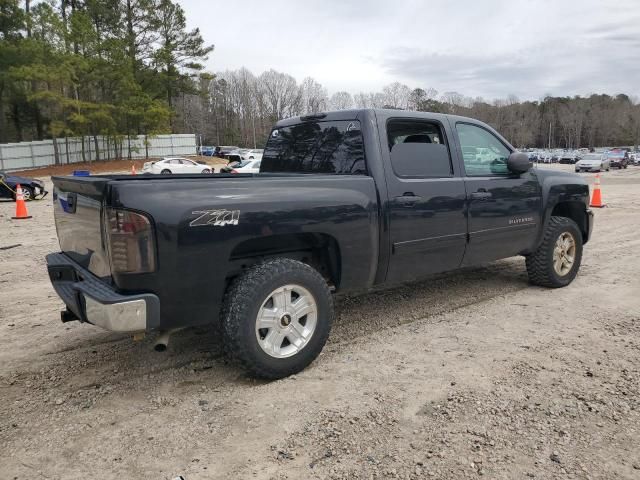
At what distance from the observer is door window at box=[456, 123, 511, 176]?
4734 mm

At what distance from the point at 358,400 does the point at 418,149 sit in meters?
2.20

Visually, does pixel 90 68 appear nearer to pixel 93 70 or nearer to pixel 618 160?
pixel 93 70

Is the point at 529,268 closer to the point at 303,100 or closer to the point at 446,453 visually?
the point at 446,453

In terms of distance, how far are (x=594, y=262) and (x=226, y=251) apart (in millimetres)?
5910

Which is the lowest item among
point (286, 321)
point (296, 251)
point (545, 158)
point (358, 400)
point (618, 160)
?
point (358, 400)

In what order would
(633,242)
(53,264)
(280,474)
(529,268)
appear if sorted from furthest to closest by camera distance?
A: (633,242), (529,268), (53,264), (280,474)

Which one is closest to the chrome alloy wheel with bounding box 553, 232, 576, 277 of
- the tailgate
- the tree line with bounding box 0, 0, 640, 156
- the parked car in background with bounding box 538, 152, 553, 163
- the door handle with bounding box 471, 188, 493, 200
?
the door handle with bounding box 471, 188, 493, 200

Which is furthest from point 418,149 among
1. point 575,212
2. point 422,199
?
point 575,212

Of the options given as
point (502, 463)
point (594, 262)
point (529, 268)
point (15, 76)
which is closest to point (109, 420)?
point (502, 463)

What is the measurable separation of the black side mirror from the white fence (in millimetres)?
41408

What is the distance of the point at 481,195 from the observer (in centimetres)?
469

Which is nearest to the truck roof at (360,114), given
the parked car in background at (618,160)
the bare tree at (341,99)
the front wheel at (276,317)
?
the front wheel at (276,317)

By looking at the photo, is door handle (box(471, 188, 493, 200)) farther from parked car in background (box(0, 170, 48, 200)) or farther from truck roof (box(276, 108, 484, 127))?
parked car in background (box(0, 170, 48, 200))

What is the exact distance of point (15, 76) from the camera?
34906 mm
